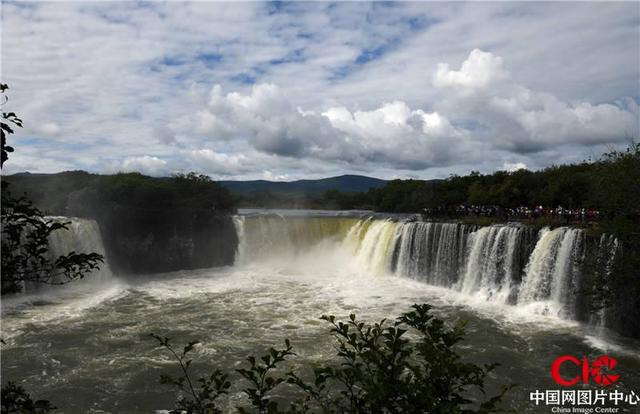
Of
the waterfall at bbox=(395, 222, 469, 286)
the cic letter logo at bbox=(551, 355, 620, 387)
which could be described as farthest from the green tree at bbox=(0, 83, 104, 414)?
the waterfall at bbox=(395, 222, 469, 286)

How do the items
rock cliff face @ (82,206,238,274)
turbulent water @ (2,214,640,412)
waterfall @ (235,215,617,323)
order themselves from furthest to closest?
rock cliff face @ (82,206,238,274) → waterfall @ (235,215,617,323) → turbulent water @ (2,214,640,412)

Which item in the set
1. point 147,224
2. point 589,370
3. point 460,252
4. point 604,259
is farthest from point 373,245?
point 589,370

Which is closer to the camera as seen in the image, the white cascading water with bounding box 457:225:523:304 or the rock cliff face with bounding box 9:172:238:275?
the white cascading water with bounding box 457:225:523:304

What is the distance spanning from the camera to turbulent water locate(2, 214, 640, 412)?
12219 millimetres

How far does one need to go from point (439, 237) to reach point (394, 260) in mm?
4016

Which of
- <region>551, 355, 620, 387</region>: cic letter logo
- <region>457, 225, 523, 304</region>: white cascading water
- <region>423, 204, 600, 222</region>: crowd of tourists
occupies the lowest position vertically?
<region>551, 355, 620, 387</region>: cic letter logo

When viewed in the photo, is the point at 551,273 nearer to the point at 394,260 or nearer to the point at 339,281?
the point at 394,260

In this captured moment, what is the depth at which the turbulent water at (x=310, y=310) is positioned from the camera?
12219mm

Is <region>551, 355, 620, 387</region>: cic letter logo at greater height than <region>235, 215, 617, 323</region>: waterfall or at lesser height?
lesser

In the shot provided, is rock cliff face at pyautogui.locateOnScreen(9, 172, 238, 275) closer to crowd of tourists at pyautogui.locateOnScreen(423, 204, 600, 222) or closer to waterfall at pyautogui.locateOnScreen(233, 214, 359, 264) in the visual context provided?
waterfall at pyautogui.locateOnScreen(233, 214, 359, 264)

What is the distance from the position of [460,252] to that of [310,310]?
805 cm

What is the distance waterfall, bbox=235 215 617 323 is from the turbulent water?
2.3 inches

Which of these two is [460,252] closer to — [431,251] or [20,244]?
[431,251]

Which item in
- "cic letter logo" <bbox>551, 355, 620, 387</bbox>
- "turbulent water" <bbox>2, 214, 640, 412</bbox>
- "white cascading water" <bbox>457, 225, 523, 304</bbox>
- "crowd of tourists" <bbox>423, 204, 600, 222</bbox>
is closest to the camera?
"cic letter logo" <bbox>551, 355, 620, 387</bbox>
